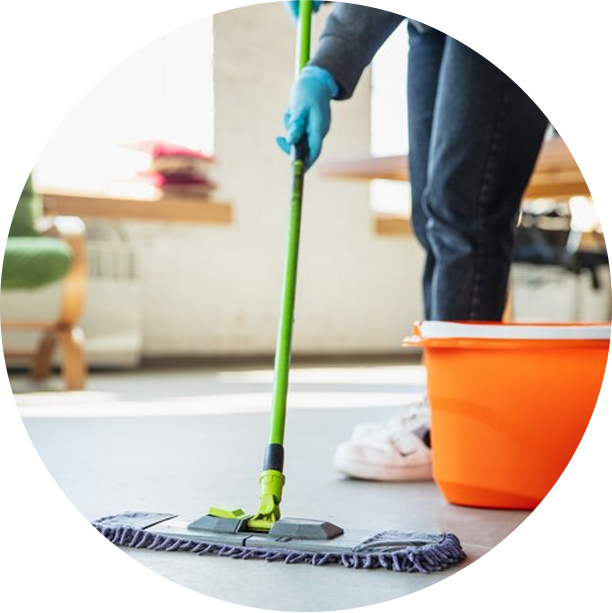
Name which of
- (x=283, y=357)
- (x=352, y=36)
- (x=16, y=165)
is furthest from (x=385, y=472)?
(x=16, y=165)

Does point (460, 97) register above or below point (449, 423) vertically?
above

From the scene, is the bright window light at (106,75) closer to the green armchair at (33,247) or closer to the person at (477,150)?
the green armchair at (33,247)

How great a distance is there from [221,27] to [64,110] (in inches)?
32.9

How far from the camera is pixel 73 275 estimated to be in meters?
3.62

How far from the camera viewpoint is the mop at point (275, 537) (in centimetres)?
112

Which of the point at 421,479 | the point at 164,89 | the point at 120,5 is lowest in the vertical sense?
the point at 421,479

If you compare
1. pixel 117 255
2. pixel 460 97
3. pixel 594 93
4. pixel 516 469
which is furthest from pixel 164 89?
pixel 516 469

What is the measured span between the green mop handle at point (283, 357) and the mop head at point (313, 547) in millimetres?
73

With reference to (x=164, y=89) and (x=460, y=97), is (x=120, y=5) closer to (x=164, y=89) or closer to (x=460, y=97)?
(x=164, y=89)

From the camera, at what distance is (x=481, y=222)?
1.72 meters

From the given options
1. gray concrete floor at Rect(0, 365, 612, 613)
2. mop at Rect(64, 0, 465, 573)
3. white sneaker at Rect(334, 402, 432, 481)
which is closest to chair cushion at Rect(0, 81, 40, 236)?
gray concrete floor at Rect(0, 365, 612, 613)

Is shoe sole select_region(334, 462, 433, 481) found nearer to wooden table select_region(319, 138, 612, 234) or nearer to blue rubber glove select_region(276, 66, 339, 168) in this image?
blue rubber glove select_region(276, 66, 339, 168)

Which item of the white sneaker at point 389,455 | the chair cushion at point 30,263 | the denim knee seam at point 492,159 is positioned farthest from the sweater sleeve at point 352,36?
the chair cushion at point 30,263

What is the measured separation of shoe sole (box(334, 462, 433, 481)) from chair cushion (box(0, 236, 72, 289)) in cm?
183
